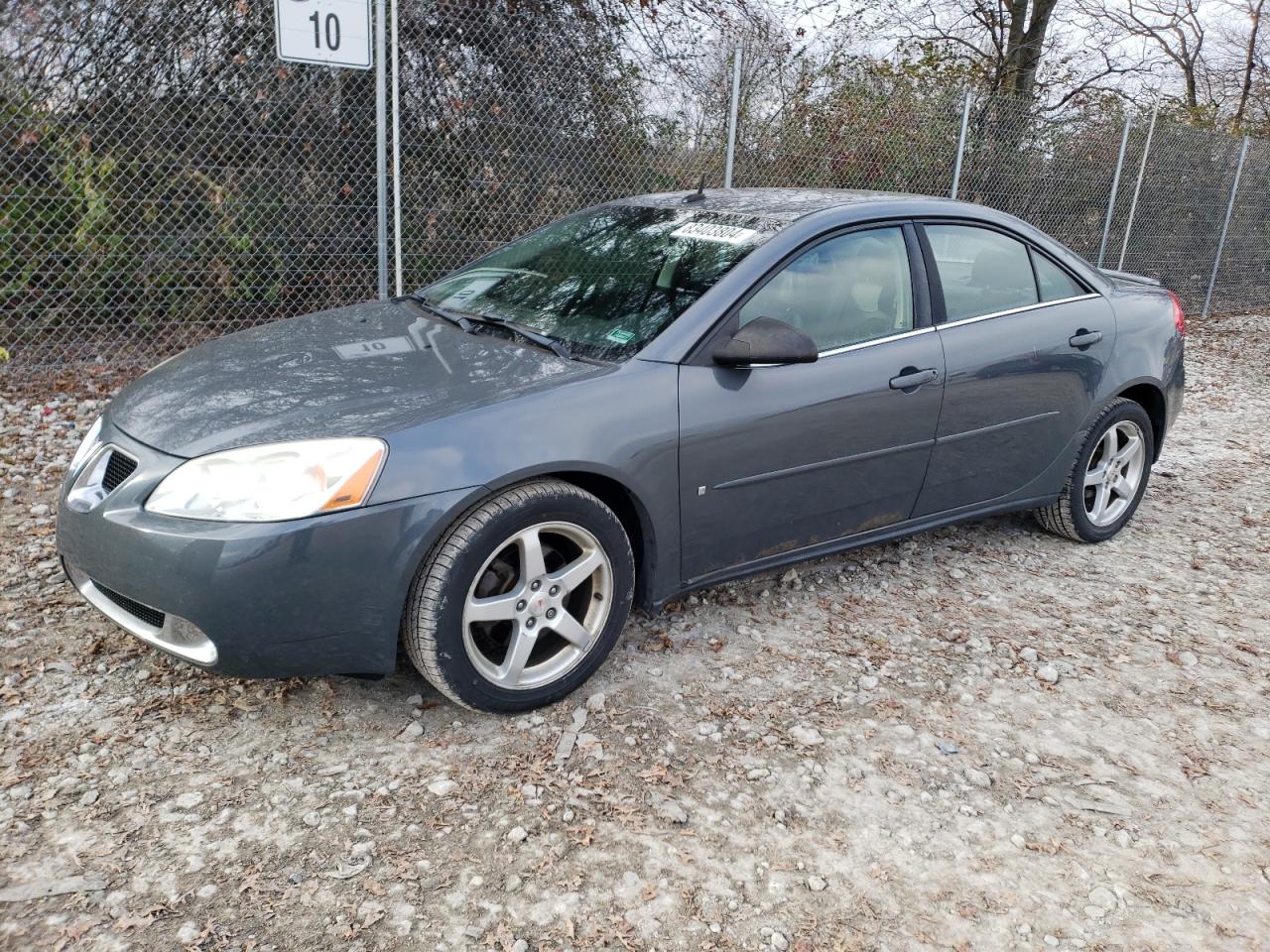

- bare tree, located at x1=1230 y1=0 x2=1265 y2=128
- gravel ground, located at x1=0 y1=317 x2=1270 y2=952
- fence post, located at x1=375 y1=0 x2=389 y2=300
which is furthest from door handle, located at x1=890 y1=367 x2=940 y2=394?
bare tree, located at x1=1230 y1=0 x2=1265 y2=128

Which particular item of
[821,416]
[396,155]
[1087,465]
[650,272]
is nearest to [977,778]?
[821,416]

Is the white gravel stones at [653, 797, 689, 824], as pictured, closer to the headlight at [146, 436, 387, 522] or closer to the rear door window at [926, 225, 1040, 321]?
the headlight at [146, 436, 387, 522]

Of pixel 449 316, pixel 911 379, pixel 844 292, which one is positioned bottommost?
pixel 911 379

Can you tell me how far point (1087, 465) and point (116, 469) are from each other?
395 cm

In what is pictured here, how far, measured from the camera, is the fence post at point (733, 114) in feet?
24.8

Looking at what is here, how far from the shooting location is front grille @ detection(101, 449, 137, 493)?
2.89 m

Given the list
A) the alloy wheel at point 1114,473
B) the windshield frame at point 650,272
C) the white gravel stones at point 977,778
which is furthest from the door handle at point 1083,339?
the white gravel stones at point 977,778

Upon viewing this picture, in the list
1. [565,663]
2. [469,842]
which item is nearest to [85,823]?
[469,842]

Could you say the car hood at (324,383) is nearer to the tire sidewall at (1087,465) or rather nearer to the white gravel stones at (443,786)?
the white gravel stones at (443,786)

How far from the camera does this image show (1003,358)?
403 centimetres

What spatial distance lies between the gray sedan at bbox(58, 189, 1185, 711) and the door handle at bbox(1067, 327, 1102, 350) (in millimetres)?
15

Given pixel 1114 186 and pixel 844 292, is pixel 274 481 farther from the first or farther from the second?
pixel 1114 186

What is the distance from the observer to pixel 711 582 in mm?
3467

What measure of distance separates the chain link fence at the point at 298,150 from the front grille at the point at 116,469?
4.01m
